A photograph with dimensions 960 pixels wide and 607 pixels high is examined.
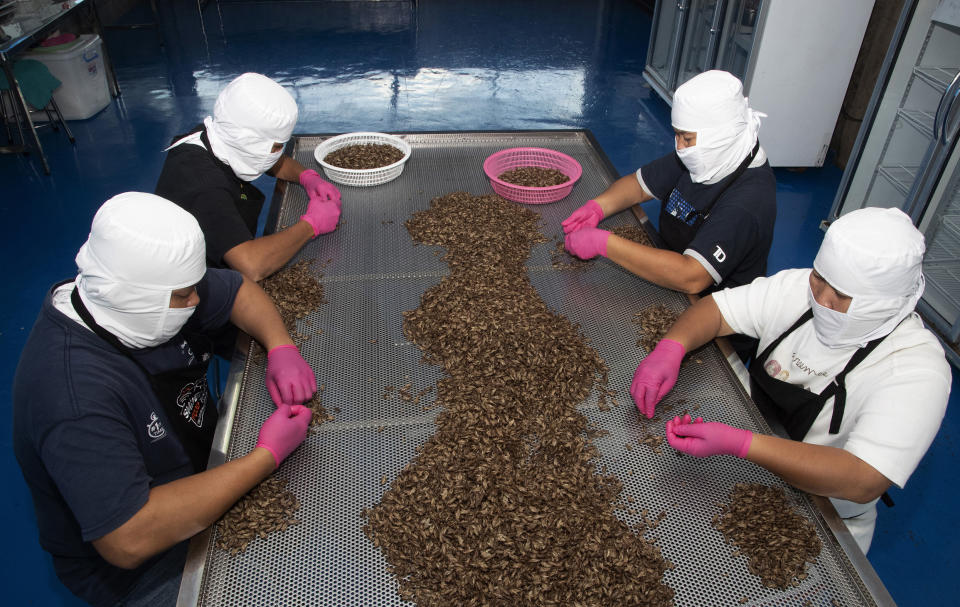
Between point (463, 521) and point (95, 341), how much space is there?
3.74ft

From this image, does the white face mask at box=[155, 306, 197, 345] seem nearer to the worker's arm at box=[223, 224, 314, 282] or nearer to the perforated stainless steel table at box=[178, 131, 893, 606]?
the perforated stainless steel table at box=[178, 131, 893, 606]

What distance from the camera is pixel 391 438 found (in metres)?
1.94

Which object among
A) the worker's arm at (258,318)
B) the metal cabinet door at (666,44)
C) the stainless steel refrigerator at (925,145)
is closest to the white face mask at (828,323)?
the worker's arm at (258,318)

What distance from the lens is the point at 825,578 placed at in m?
1.60

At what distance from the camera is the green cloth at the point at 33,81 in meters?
5.72

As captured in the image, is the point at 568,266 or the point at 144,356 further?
the point at 568,266

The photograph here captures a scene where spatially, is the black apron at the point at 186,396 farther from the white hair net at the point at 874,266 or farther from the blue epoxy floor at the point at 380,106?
the white hair net at the point at 874,266

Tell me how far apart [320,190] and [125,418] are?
167 cm

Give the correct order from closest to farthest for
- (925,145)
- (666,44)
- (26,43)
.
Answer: (925,145)
(26,43)
(666,44)

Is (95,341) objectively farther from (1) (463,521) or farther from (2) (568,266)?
(2) (568,266)

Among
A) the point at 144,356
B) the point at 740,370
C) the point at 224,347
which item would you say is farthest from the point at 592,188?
the point at 144,356

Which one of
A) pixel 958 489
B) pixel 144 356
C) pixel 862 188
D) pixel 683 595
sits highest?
pixel 144 356

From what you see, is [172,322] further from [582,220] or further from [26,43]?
[26,43]

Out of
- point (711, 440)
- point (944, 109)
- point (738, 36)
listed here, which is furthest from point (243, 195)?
point (738, 36)
